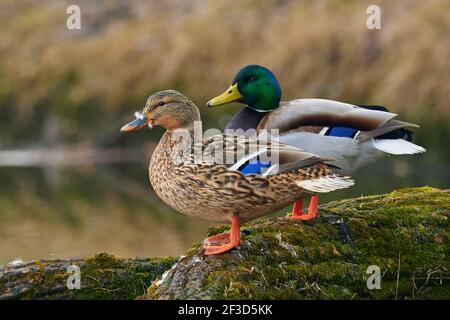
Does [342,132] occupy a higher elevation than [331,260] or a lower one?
higher

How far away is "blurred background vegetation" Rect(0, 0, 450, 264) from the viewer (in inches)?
749

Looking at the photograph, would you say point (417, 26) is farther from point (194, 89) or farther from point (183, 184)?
point (183, 184)

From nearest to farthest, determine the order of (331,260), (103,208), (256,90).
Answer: (331,260), (256,90), (103,208)

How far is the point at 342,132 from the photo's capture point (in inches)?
227

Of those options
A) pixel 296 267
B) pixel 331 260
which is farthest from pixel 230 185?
pixel 331 260

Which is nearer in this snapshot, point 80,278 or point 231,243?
point 231,243

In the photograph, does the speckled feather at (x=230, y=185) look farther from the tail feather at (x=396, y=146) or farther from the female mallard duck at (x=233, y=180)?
the tail feather at (x=396, y=146)

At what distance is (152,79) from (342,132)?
71.0 ft

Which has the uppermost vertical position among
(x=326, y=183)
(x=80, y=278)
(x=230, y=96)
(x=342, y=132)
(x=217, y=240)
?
(x=230, y=96)

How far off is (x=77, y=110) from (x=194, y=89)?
3.92m

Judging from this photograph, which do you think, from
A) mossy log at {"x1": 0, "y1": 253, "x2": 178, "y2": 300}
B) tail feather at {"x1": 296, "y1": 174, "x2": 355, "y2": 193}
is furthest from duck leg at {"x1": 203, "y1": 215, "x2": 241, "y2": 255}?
mossy log at {"x1": 0, "y1": 253, "x2": 178, "y2": 300}

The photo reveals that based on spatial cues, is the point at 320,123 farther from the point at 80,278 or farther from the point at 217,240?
the point at 80,278

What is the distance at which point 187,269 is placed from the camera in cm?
486
